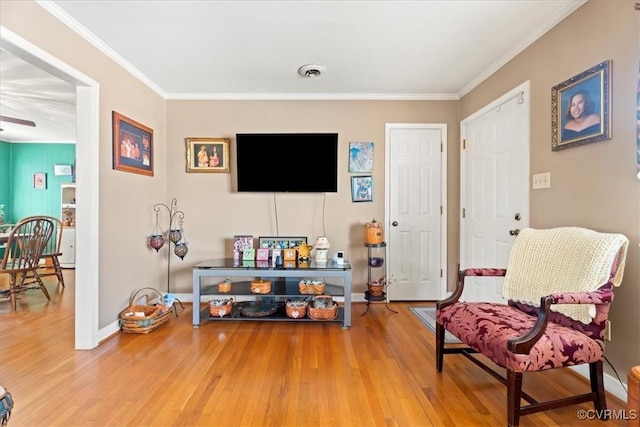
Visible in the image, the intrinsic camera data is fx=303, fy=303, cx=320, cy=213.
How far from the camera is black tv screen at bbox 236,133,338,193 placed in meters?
3.25

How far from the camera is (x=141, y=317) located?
258 centimetres

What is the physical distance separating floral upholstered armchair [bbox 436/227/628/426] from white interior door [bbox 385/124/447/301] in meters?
1.50

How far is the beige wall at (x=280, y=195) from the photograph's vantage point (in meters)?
3.44

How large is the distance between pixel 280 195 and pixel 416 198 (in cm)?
155

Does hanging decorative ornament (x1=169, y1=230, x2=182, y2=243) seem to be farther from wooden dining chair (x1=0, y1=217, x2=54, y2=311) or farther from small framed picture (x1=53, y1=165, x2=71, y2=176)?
small framed picture (x1=53, y1=165, x2=71, y2=176)

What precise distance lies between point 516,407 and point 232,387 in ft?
4.84

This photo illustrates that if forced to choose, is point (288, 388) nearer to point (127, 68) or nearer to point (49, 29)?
point (49, 29)

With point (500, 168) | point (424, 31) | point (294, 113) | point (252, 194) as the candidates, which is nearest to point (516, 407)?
point (500, 168)

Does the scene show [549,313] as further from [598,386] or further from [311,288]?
[311,288]

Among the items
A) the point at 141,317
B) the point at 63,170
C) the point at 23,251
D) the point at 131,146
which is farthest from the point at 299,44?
the point at 63,170

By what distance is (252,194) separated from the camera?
3447 millimetres

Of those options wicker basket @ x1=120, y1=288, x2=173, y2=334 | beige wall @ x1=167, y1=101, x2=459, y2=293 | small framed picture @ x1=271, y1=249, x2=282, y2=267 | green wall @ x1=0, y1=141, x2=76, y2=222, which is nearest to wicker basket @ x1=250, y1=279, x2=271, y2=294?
small framed picture @ x1=271, y1=249, x2=282, y2=267

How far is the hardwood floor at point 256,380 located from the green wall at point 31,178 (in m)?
4.08

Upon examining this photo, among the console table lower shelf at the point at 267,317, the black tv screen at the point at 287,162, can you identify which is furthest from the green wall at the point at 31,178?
the console table lower shelf at the point at 267,317
